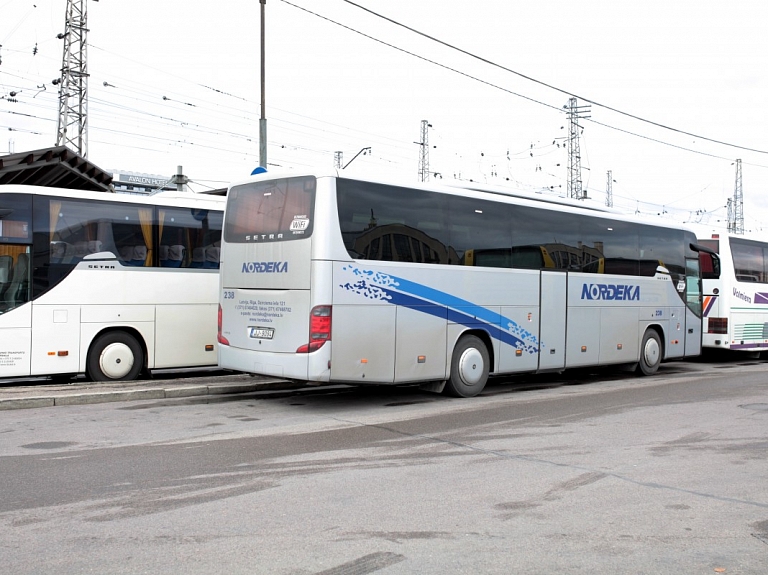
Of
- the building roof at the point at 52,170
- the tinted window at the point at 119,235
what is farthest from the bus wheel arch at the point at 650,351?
the building roof at the point at 52,170

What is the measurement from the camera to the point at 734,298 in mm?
19891

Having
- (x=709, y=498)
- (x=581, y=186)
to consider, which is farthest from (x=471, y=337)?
(x=581, y=186)

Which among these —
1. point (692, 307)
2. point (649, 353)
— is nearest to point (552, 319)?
point (649, 353)

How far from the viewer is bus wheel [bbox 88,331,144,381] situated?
12.8 meters

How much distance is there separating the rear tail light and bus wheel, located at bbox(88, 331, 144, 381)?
1462 centimetres

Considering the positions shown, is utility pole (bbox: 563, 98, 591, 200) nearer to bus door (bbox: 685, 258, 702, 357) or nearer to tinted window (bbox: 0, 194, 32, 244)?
bus door (bbox: 685, 258, 702, 357)

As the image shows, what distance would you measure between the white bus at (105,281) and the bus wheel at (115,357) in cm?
2

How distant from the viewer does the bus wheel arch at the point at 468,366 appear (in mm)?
12047

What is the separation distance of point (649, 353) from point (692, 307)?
2.14 metres

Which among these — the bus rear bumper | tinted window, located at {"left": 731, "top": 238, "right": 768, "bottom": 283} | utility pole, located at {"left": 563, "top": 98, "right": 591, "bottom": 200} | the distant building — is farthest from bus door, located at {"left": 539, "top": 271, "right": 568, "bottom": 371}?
utility pole, located at {"left": 563, "top": 98, "right": 591, "bottom": 200}

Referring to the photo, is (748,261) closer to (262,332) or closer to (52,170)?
(262,332)

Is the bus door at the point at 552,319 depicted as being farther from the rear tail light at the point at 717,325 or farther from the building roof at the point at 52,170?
the building roof at the point at 52,170

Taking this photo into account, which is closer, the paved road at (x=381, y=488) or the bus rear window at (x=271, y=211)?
the paved road at (x=381, y=488)

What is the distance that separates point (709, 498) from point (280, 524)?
3.63 metres
